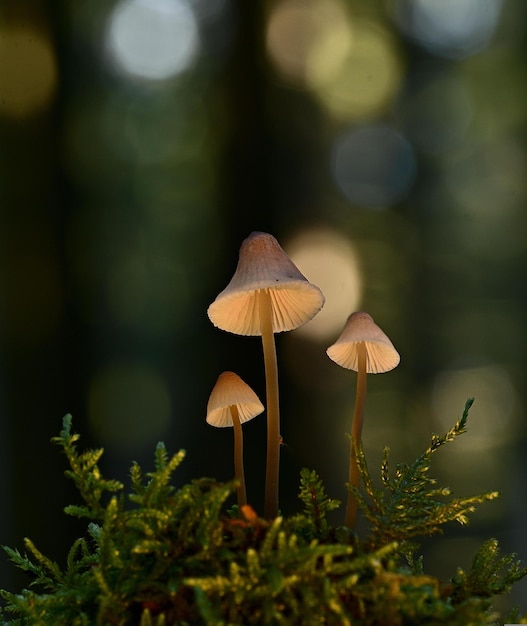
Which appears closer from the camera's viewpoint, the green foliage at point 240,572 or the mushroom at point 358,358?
the green foliage at point 240,572

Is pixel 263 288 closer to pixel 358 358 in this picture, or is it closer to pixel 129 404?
pixel 358 358

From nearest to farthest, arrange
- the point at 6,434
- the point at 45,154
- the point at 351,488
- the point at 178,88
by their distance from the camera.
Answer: the point at 351,488 < the point at 6,434 < the point at 45,154 < the point at 178,88

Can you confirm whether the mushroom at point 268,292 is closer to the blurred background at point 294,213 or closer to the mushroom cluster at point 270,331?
the mushroom cluster at point 270,331

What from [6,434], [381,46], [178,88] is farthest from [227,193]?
[6,434]

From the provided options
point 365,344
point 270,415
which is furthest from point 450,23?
point 270,415

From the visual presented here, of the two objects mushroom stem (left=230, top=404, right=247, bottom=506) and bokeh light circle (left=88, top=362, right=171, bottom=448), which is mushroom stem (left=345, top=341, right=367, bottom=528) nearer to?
mushroom stem (left=230, top=404, right=247, bottom=506)

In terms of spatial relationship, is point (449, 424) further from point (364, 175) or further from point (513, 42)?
point (513, 42)

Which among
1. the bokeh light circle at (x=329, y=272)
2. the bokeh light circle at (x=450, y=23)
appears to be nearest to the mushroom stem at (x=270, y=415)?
the bokeh light circle at (x=329, y=272)
